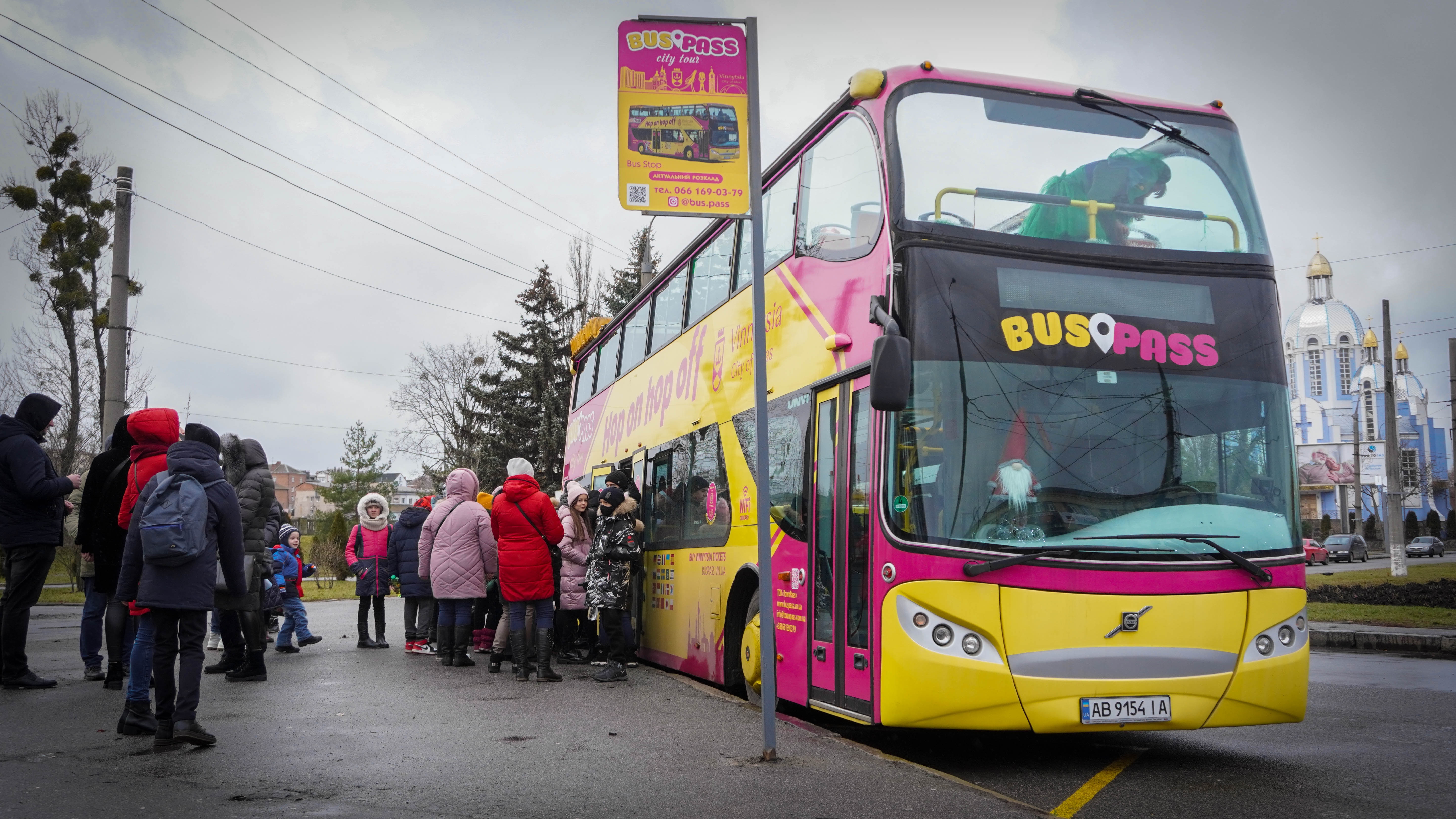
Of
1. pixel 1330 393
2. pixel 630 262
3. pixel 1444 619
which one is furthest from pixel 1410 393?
pixel 1444 619

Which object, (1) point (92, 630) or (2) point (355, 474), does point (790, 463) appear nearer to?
(1) point (92, 630)

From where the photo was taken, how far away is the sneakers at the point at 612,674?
10.2m

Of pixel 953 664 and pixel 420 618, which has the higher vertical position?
pixel 953 664

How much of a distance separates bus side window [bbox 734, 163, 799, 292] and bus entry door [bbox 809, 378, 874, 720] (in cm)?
169

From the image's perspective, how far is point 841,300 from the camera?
7.29m

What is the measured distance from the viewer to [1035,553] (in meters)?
5.92

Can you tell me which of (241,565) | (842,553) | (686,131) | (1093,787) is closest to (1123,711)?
(1093,787)

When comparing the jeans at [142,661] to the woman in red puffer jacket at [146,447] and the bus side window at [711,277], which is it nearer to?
the woman in red puffer jacket at [146,447]

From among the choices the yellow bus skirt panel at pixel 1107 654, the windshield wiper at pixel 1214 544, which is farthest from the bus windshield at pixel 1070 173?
the yellow bus skirt panel at pixel 1107 654

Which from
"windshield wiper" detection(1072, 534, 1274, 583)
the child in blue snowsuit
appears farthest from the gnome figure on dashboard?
the child in blue snowsuit

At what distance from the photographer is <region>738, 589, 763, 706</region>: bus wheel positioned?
839cm

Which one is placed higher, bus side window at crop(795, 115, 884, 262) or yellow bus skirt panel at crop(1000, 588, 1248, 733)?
bus side window at crop(795, 115, 884, 262)

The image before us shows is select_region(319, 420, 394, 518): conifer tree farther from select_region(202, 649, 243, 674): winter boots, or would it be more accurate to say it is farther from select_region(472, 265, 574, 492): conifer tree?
select_region(202, 649, 243, 674): winter boots

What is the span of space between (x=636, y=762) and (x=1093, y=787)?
8.16 feet
